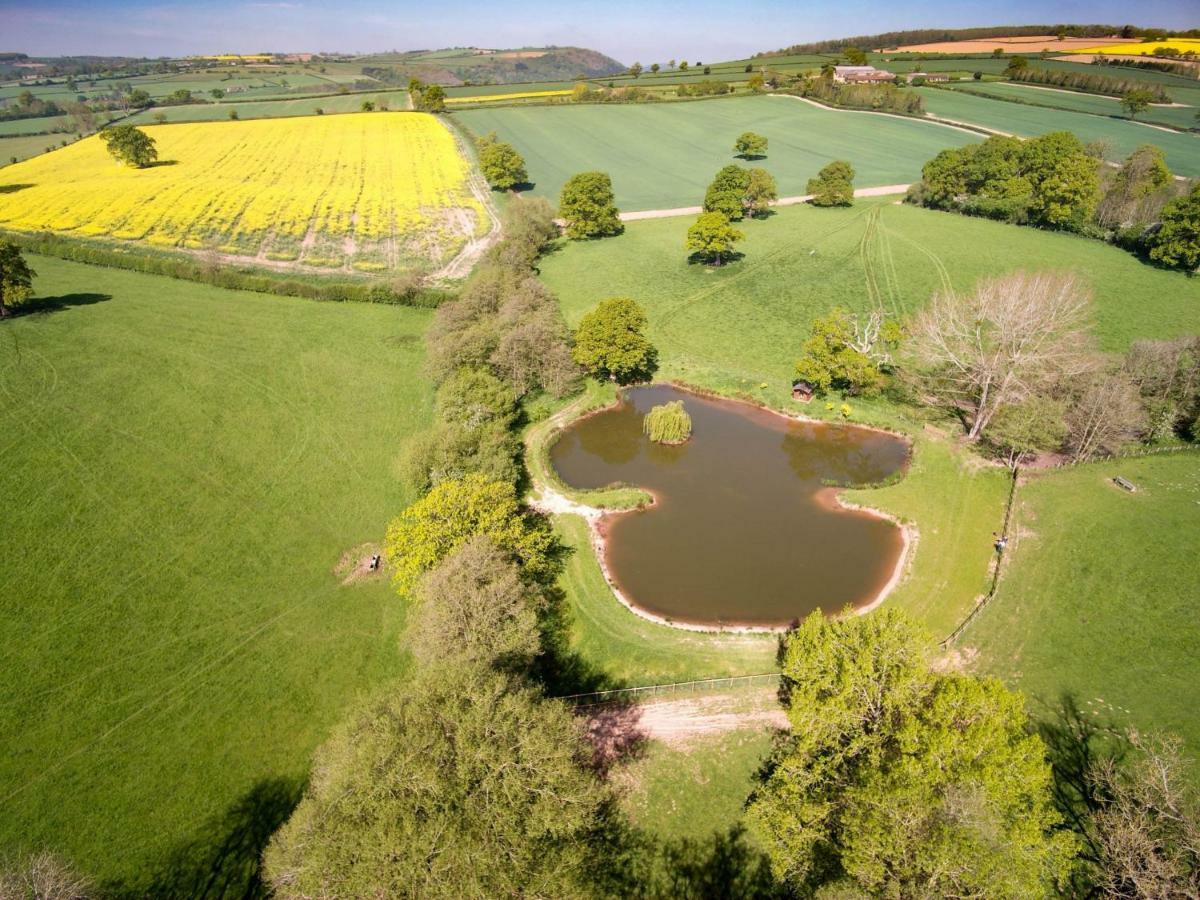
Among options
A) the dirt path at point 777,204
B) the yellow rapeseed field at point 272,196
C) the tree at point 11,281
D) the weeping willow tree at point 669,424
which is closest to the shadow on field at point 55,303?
the tree at point 11,281

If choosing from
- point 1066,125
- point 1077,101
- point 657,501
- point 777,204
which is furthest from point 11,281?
point 1077,101

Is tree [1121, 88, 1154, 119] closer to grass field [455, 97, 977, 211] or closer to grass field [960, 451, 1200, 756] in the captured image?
grass field [455, 97, 977, 211]

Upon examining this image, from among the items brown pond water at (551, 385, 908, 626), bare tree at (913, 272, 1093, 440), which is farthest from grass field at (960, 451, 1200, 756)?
brown pond water at (551, 385, 908, 626)

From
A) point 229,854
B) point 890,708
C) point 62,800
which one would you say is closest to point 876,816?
point 890,708

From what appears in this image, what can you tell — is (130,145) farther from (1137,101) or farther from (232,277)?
(1137,101)

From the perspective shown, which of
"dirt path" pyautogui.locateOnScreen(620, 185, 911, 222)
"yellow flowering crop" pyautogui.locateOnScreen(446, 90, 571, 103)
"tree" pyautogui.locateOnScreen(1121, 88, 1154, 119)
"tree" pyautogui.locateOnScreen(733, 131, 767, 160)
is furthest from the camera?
"yellow flowering crop" pyautogui.locateOnScreen(446, 90, 571, 103)

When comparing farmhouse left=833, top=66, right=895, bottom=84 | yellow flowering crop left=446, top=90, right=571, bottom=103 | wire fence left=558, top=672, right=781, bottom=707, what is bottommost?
wire fence left=558, top=672, right=781, bottom=707

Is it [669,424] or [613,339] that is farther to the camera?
[613,339]
